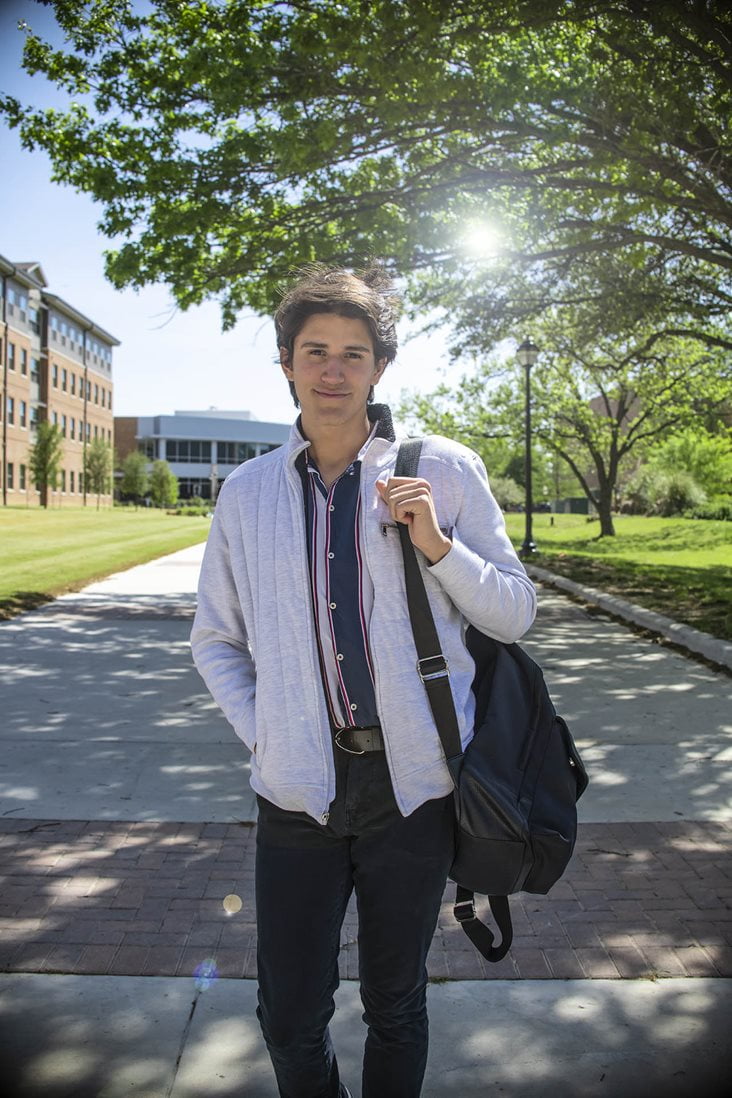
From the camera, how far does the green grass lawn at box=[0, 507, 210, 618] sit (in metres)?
14.8

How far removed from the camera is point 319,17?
27.2ft

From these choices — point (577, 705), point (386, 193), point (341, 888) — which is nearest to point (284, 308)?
point (341, 888)

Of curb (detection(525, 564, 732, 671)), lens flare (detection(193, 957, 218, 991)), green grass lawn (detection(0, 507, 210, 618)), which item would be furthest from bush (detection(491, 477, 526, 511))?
lens flare (detection(193, 957, 218, 991))

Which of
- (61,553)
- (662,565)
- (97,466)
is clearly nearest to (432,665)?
(662,565)

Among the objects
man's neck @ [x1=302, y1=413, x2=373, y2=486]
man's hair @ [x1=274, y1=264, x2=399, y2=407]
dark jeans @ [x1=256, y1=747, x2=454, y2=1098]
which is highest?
man's hair @ [x1=274, y1=264, x2=399, y2=407]

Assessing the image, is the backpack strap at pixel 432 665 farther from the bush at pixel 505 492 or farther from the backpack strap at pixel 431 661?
the bush at pixel 505 492

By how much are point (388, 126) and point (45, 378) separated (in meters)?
57.9

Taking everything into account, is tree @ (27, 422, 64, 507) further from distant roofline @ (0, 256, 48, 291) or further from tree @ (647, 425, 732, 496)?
tree @ (647, 425, 732, 496)

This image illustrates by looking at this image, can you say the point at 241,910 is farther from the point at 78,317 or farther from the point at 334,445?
the point at 78,317

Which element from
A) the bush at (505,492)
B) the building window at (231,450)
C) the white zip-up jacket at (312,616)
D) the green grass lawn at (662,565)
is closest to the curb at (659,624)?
the green grass lawn at (662,565)

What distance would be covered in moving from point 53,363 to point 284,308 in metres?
66.1

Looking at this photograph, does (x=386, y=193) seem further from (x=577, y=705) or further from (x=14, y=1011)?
(x=14, y=1011)

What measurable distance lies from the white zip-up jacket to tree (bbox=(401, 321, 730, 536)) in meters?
21.6

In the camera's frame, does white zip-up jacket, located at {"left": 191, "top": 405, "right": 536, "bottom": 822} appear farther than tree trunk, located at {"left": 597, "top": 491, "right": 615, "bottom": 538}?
No
